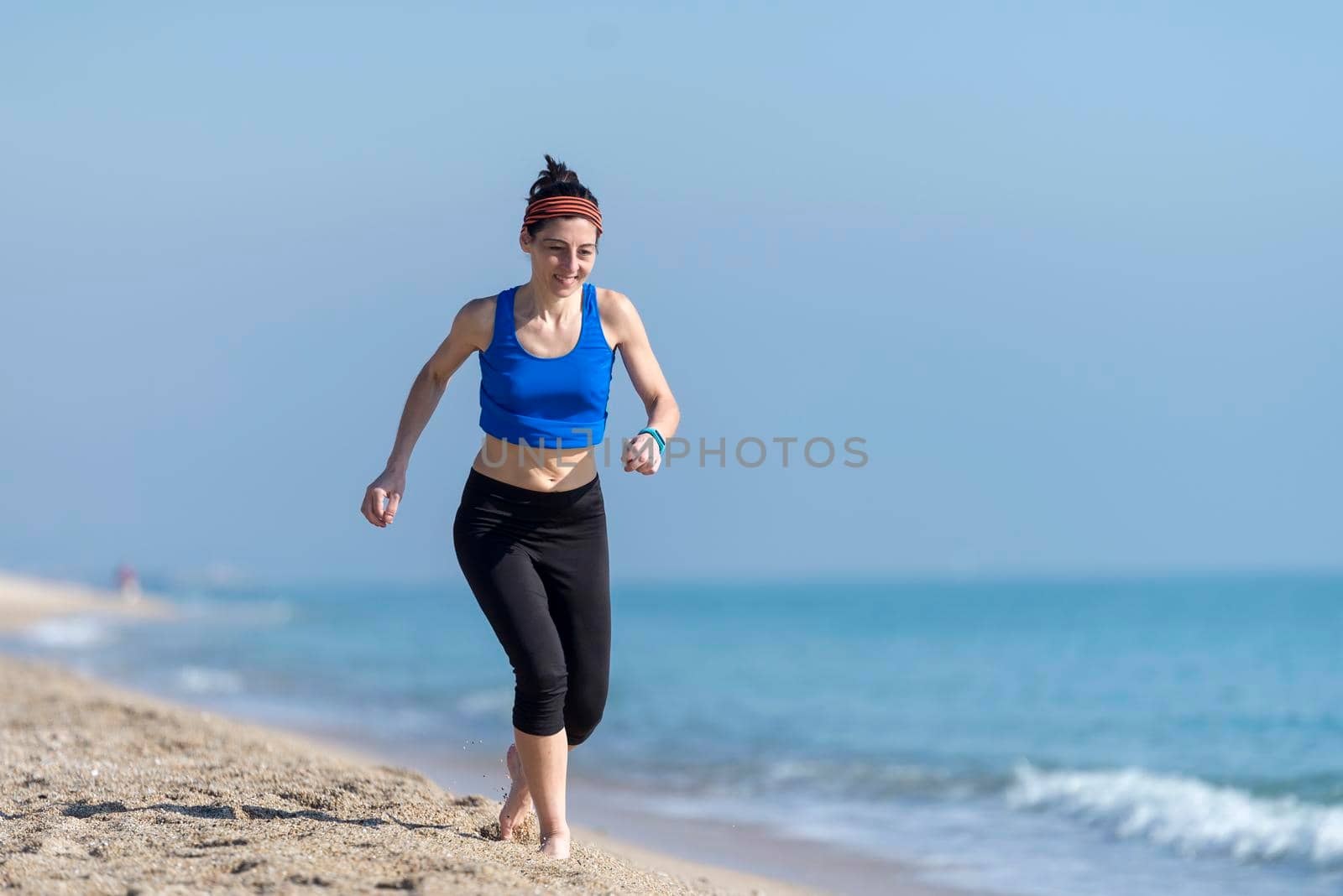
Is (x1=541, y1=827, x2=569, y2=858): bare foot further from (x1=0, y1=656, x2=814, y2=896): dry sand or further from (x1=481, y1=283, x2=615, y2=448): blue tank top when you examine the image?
(x1=481, y1=283, x2=615, y2=448): blue tank top

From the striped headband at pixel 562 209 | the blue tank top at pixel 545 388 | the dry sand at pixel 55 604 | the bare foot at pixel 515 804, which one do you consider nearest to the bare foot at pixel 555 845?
the bare foot at pixel 515 804

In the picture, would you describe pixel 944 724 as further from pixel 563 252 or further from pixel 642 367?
pixel 563 252

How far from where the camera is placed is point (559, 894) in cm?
352

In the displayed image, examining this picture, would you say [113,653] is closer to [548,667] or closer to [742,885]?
[742,885]

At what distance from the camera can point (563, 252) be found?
3902mm

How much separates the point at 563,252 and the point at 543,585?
0.97 metres

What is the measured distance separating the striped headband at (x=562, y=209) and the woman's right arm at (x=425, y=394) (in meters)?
0.28

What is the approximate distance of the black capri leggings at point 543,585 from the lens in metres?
3.82

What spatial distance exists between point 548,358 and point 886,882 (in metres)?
3.88

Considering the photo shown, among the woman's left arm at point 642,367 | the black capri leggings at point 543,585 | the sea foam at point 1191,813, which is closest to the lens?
the black capri leggings at point 543,585

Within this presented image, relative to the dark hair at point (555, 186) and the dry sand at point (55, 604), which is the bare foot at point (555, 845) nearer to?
the dark hair at point (555, 186)

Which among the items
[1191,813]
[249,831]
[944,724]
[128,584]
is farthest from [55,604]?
[249,831]

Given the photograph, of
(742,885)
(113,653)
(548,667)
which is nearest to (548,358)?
(548,667)

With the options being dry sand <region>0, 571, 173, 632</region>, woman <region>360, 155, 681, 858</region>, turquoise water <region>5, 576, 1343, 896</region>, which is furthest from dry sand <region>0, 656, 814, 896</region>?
dry sand <region>0, 571, 173, 632</region>
